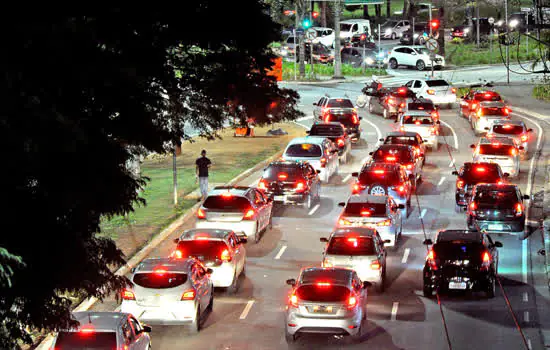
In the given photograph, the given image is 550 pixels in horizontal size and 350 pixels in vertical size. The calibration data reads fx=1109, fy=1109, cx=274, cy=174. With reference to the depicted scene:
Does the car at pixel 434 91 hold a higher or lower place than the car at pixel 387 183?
higher

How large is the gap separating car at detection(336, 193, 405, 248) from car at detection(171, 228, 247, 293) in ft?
16.3

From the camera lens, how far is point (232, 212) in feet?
100

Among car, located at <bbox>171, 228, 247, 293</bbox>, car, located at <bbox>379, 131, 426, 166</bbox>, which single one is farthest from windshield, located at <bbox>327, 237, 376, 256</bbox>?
car, located at <bbox>379, 131, 426, 166</bbox>

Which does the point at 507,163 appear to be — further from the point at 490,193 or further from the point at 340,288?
the point at 340,288

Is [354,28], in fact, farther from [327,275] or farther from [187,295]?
[187,295]

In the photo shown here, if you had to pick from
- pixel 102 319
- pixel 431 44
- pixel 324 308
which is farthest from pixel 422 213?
pixel 431 44

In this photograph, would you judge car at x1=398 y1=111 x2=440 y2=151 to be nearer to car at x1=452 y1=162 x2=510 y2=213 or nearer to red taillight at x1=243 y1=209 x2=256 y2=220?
car at x1=452 y1=162 x2=510 y2=213

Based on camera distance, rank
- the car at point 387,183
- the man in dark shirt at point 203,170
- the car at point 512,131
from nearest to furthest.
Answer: the car at point 387,183 < the man in dark shirt at point 203,170 < the car at point 512,131

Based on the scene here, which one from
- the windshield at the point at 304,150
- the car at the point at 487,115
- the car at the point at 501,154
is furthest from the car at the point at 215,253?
the car at the point at 487,115

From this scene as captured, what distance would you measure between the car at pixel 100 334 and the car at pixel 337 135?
2702 centimetres

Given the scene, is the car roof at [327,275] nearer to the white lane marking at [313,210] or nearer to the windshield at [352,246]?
the windshield at [352,246]

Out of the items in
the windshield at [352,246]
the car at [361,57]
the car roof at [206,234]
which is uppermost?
the car at [361,57]

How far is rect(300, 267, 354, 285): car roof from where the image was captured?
22141mm

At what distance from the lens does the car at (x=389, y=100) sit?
5728 centimetres
